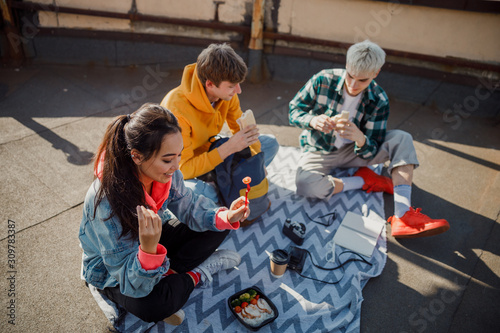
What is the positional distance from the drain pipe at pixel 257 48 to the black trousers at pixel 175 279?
11.6ft

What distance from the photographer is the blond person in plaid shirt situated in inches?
111

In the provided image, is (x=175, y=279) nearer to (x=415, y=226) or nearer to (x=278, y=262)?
(x=278, y=262)

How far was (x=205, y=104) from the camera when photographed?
263 cm

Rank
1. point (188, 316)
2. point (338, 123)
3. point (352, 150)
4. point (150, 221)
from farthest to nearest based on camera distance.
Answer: point (352, 150), point (338, 123), point (188, 316), point (150, 221)

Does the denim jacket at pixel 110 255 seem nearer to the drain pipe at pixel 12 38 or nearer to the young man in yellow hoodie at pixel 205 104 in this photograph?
the young man in yellow hoodie at pixel 205 104

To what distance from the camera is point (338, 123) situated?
2.89 meters

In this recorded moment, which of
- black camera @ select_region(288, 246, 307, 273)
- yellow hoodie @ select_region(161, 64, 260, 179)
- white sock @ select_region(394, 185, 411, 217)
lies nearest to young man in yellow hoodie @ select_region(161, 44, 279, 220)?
yellow hoodie @ select_region(161, 64, 260, 179)

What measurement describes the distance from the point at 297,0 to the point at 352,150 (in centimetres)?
270

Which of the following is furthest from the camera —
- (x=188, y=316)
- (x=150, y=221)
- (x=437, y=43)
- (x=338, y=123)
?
(x=437, y=43)

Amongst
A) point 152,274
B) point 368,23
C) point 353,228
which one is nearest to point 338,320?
point 353,228

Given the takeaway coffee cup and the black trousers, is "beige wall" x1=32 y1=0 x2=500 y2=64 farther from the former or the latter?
the black trousers

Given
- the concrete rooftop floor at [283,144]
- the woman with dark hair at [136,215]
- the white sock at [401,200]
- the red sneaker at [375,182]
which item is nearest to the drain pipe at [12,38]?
the concrete rooftop floor at [283,144]

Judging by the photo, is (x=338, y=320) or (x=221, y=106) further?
(x=221, y=106)

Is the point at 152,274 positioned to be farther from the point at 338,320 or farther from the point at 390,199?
the point at 390,199
